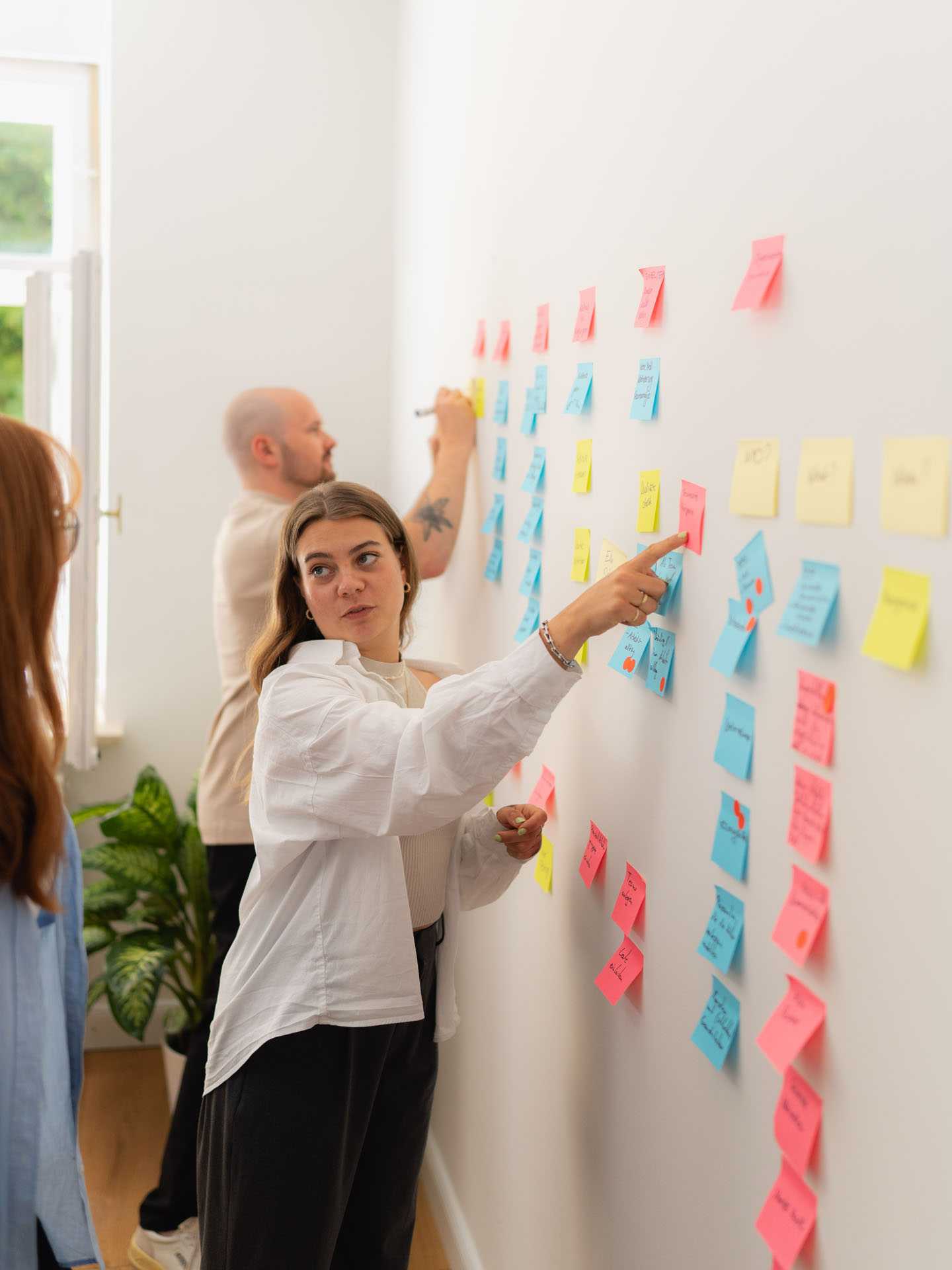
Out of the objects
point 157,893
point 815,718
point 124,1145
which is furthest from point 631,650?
point 124,1145

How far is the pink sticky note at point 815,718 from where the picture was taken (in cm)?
99

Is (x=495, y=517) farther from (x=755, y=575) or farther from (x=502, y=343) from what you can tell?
(x=755, y=575)

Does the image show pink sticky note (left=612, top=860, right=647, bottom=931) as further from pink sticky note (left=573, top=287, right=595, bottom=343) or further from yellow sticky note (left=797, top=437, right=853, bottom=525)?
pink sticky note (left=573, top=287, right=595, bottom=343)

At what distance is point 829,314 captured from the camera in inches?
38.7

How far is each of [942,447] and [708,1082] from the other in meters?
0.73

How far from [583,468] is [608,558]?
0.55ft

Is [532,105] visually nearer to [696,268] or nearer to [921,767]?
[696,268]

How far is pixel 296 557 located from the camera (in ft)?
A: 5.41

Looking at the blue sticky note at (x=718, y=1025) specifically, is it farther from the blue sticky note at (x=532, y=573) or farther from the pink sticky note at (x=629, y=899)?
the blue sticky note at (x=532, y=573)

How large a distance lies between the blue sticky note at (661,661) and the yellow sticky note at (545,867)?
1.69 ft

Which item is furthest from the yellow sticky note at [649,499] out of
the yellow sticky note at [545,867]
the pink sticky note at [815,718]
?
the yellow sticky note at [545,867]

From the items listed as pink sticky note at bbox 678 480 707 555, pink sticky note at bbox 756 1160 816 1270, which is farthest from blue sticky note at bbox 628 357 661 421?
pink sticky note at bbox 756 1160 816 1270

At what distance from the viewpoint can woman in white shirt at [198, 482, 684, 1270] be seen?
4.36ft

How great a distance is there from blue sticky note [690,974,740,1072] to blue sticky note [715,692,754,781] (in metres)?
0.23
